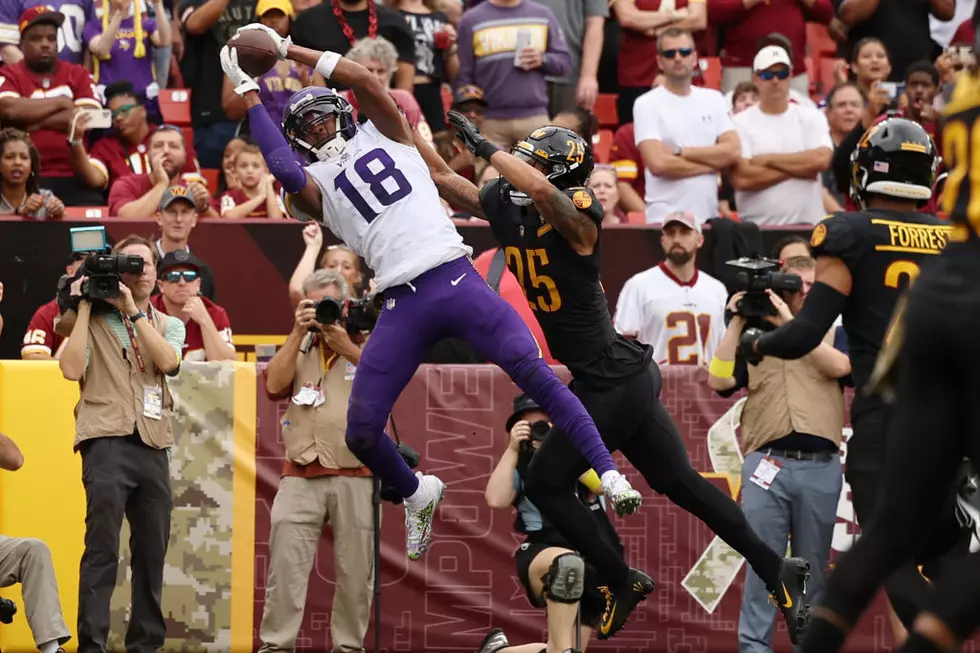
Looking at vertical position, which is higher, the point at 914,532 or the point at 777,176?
the point at 777,176

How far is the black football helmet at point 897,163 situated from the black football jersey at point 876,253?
0.13 m

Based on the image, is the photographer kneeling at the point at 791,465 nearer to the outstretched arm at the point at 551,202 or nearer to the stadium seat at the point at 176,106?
the outstretched arm at the point at 551,202

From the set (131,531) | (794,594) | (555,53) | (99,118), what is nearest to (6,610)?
(131,531)

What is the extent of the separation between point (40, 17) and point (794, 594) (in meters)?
7.46

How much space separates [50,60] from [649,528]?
5.79m

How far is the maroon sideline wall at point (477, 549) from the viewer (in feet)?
33.5

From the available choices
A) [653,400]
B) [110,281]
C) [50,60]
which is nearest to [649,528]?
[653,400]

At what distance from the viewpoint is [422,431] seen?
10.4 meters

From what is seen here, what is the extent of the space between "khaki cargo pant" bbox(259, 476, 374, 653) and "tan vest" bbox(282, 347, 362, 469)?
0.45 ft

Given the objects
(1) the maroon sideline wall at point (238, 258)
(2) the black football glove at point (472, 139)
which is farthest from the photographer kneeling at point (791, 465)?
(2) the black football glove at point (472, 139)

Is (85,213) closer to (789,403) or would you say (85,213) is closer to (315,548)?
(315,548)

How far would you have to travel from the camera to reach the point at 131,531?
8.99 m

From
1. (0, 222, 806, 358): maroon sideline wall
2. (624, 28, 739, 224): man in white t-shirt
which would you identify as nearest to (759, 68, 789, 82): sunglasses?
(624, 28, 739, 224): man in white t-shirt

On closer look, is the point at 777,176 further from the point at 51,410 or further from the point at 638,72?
the point at 51,410
